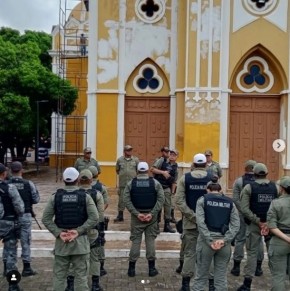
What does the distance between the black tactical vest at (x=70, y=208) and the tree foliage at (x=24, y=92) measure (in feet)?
57.2

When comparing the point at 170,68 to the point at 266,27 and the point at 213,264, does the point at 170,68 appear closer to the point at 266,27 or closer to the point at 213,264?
the point at 266,27

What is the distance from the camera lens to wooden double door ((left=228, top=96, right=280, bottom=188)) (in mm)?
17297

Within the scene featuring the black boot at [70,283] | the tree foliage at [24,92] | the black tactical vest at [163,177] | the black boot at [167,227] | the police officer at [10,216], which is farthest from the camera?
the tree foliage at [24,92]

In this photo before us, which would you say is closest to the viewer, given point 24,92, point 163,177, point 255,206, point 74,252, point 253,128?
point 74,252

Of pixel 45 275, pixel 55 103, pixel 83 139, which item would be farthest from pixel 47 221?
pixel 83 139

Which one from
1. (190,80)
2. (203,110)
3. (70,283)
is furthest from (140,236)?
(190,80)

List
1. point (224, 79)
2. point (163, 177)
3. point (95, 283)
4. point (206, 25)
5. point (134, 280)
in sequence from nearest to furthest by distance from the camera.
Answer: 1. point (95, 283)
2. point (134, 280)
3. point (163, 177)
4. point (206, 25)
5. point (224, 79)

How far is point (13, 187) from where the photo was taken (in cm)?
758

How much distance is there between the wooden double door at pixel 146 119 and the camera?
17906 millimetres

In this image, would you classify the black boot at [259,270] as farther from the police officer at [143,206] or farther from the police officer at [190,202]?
the police officer at [143,206]

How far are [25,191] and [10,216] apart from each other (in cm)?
75

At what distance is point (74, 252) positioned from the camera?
6547mm

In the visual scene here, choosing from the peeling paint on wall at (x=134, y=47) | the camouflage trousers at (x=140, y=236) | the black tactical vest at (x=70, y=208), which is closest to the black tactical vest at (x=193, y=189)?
the camouflage trousers at (x=140, y=236)

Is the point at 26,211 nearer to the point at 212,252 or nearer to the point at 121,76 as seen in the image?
the point at 212,252
